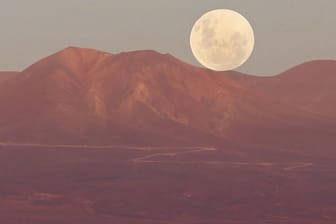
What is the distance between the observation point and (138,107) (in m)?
80.8

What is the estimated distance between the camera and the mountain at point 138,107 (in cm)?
7419

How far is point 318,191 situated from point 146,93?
37.8m

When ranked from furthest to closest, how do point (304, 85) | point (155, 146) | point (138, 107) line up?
point (304, 85)
point (138, 107)
point (155, 146)

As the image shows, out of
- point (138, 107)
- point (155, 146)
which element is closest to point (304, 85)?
point (138, 107)

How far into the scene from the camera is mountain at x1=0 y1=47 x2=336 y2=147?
74.2 metres

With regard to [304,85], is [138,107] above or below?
below

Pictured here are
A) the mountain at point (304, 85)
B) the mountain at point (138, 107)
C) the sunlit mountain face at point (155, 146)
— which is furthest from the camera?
the mountain at point (304, 85)

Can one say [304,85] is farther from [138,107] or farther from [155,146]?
[155,146]

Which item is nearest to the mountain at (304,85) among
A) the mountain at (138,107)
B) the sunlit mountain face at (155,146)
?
the sunlit mountain face at (155,146)

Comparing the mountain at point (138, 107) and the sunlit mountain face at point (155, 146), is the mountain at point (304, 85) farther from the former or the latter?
the mountain at point (138, 107)

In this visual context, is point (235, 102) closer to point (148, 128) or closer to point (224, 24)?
point (224, 24)

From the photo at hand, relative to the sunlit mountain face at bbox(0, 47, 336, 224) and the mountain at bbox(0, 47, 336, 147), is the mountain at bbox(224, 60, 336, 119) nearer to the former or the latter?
the sunlit mountain face at bbox(0, 47, 336, 224)

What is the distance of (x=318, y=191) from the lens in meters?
49.5

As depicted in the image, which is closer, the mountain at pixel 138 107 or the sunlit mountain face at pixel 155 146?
the sunlit mountain face at pixel 155 146
